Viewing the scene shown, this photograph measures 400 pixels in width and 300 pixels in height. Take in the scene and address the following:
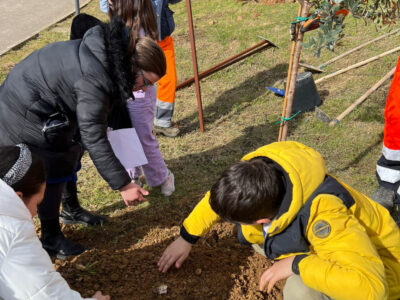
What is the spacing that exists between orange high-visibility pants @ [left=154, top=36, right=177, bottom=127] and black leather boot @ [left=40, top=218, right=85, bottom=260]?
196 centimetres

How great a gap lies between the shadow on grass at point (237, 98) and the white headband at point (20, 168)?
9.41 ft

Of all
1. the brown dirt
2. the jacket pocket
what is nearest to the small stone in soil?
the brown dirt

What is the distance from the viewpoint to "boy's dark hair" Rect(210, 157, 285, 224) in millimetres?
1721

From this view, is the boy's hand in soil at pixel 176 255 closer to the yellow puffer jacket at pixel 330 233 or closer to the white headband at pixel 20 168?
the yellow puffer jacket at pixel 330 233

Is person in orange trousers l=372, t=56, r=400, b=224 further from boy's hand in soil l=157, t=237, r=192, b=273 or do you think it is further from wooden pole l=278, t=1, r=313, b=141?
boy's hand in soil l=157, t=237, r=192, b=273

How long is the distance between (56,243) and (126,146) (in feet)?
2.53

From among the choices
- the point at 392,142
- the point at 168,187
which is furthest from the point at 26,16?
the point at 392,142

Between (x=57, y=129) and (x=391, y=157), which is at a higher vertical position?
(x=57, y=129)

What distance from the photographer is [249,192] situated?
172 cm

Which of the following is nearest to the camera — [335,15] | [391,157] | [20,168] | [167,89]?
[20,168]

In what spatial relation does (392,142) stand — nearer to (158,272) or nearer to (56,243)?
(158,272)

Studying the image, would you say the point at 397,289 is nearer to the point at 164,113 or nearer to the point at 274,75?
the point at 164,113

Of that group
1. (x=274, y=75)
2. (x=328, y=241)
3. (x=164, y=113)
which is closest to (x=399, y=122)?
(x=328, y=241)

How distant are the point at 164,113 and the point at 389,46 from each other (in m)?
3.84
